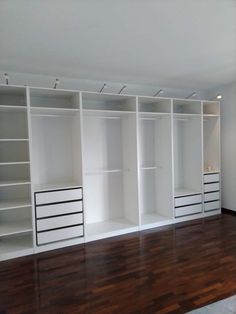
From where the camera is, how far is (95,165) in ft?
14.2

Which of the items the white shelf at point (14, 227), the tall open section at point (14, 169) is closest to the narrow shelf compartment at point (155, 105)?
the tall open section at point (14, 169)

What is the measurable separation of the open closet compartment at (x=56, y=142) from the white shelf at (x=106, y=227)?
80 cm

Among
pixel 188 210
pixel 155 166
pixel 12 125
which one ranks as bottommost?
pixel 188 210

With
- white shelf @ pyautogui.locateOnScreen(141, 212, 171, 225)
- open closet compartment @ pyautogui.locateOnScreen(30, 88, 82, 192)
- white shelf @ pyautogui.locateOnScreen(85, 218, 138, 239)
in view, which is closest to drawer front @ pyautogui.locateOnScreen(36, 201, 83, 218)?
open closet compartment @ pyautogui.locateOnScreen(30, 88, 82, 192)

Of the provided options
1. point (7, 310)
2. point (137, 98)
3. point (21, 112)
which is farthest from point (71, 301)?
point (137, 98)

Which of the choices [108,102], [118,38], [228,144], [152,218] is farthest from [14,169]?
[228,144]

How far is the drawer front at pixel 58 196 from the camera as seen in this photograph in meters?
3.36

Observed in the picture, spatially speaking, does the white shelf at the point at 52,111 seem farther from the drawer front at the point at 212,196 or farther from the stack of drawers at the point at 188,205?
the drawer front at the point at 212,196

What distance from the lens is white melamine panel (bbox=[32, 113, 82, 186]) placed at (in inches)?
152

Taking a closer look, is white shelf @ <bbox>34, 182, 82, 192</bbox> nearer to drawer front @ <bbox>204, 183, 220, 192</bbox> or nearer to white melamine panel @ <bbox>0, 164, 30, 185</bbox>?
white melamine panel @ <bbox>0, 164, 30, 185</bbox>

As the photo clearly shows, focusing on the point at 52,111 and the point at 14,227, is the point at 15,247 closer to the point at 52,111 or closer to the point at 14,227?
the point at 14,227

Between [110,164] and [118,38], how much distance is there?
229 centimetres

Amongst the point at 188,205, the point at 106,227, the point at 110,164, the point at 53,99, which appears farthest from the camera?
the point at 188,205

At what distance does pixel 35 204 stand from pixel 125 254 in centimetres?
136
